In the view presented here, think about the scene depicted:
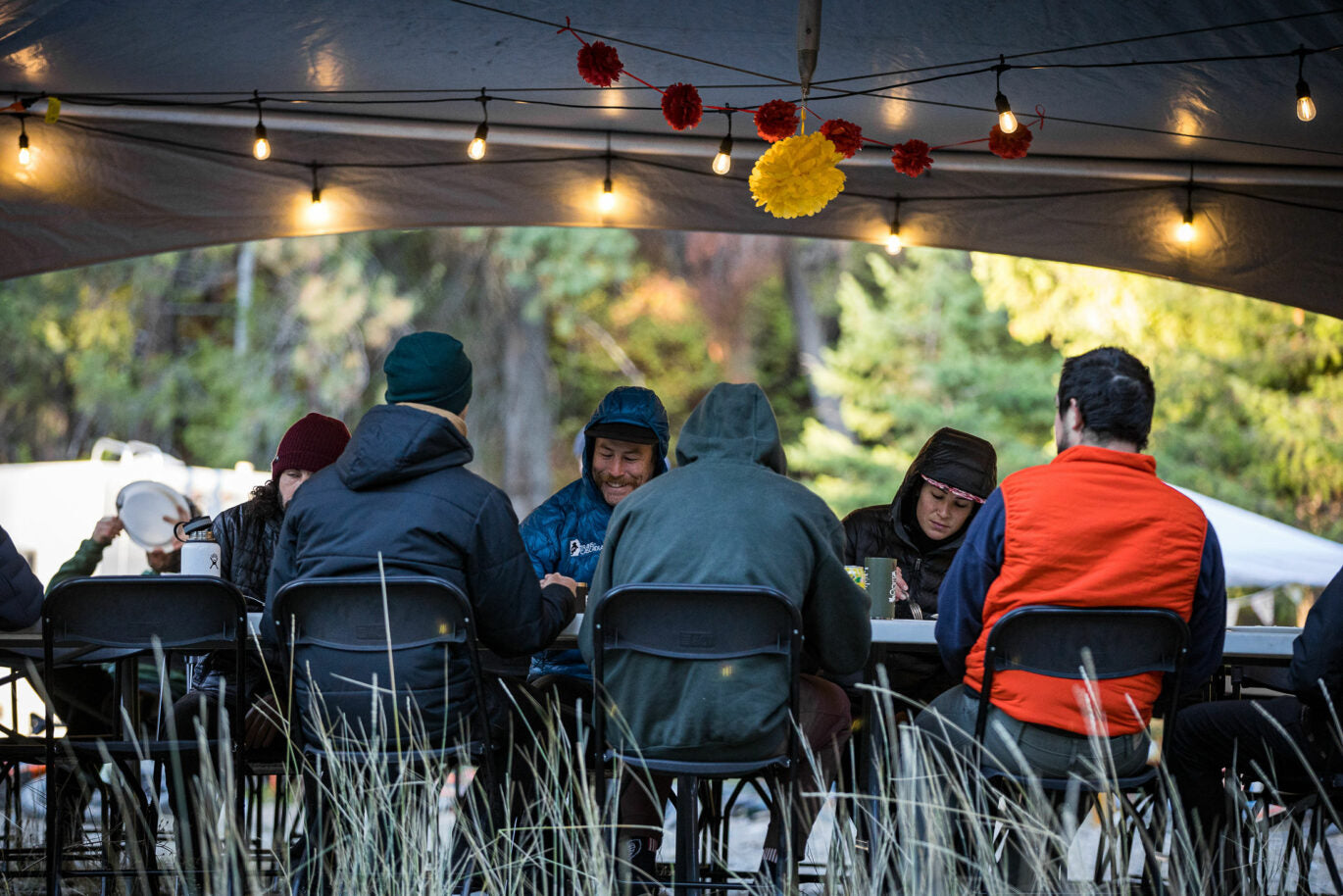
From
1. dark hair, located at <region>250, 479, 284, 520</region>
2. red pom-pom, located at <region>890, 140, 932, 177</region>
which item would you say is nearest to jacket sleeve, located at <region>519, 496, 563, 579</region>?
dark hair, located at <region>250, 479, 284, 520</region>

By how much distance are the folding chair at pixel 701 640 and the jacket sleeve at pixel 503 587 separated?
168 mm

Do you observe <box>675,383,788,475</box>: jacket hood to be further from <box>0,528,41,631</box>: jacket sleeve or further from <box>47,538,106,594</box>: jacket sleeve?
<box>47,538,106,594</box>: jacket sleeve

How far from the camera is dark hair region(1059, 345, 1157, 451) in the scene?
2508mm

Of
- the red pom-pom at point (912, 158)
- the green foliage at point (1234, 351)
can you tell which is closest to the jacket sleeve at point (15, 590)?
the red pom-pom at point (912, 158)

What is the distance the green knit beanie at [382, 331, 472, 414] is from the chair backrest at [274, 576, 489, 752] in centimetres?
48

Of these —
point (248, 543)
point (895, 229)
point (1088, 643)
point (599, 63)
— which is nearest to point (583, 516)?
Result: point (248, 543)

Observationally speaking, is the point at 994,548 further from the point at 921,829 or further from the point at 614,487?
the point at 614,487

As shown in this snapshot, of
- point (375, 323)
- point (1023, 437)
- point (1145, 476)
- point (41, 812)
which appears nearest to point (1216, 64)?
point (1145, 476)

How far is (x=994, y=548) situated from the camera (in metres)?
2.50

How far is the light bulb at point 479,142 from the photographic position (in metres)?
4.67

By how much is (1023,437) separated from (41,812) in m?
11.5

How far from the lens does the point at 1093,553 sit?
A: 2410mm

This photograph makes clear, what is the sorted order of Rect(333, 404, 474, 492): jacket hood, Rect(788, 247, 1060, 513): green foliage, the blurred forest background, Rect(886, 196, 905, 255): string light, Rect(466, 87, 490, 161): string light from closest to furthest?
Rect(333, 404, 474, 492): jacket hood, Rect(466, 87, 490, 161): string light, Rect(886, 196, 905, 255): string light, Rect(788, 247, 1060, 513): green foliage, the blurred forest background

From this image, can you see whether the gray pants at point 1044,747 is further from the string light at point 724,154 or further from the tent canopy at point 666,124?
the string light at point 724,154
